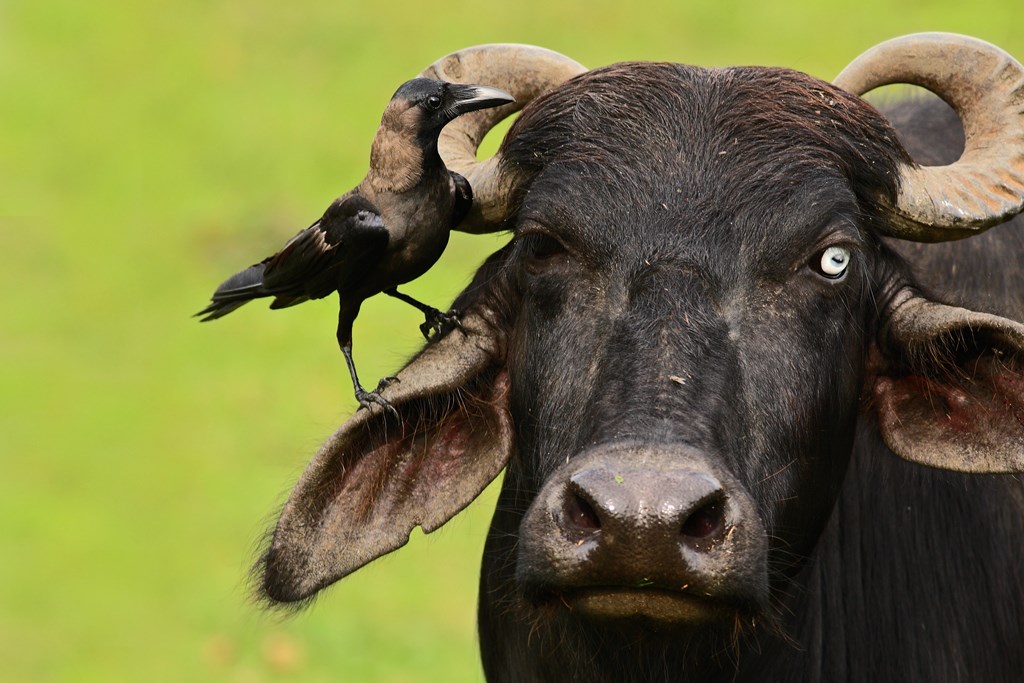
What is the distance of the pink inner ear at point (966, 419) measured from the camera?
5066 millimetres

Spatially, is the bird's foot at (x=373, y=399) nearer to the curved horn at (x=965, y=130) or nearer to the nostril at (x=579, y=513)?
the nostril at (x=579, y=513)

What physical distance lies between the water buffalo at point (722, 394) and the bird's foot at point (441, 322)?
9cm

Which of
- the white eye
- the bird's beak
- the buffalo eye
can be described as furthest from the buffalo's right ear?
the white eye

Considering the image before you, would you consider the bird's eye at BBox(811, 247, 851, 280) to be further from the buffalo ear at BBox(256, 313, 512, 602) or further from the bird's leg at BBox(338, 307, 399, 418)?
the bird's leg at BBox(338, 307, 399, 418)

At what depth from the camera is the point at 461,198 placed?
543 centimetres

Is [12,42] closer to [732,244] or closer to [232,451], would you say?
[232,451]

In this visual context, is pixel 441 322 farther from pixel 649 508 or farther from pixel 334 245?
pixel 649 508

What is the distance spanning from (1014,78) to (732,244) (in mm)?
1390

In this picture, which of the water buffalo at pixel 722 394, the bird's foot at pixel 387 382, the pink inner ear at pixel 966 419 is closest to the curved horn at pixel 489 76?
the water buffalo at pixel 722 394

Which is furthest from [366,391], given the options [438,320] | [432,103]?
[432,103]

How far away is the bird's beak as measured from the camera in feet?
17.4

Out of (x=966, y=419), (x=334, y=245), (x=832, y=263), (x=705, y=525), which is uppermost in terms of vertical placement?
(x=334, y=245)

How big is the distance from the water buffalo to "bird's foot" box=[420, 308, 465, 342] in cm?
9

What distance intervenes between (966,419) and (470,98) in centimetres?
196
